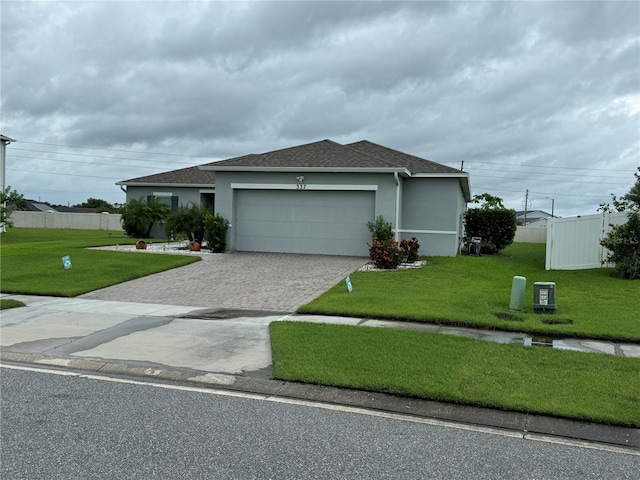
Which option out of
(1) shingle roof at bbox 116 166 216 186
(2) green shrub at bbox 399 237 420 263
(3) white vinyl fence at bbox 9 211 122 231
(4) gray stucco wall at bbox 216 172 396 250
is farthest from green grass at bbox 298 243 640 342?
(3) white vinyl fence at bbox 9 211 122 231

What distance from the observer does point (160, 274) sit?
1538cm

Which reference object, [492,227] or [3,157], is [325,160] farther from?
[3,157]

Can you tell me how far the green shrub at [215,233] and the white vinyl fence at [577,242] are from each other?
11195 mm

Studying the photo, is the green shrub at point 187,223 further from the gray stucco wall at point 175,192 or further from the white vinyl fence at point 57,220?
the white vinyl fence at point 57,220

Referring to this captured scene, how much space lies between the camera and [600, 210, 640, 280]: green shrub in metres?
14.4

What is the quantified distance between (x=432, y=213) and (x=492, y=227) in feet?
15.2

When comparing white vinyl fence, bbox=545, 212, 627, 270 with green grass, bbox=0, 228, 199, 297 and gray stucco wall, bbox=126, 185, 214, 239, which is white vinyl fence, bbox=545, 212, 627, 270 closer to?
green grass, bbox=0, 228, 199, 297

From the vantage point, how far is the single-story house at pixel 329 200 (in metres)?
19.2

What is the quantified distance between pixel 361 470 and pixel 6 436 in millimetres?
3044

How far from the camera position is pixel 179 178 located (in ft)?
101

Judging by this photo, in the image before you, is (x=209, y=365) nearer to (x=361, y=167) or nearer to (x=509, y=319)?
(x=509, y=319)

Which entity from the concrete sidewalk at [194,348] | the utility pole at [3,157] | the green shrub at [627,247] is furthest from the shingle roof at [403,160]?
the utility pole at [3,157]

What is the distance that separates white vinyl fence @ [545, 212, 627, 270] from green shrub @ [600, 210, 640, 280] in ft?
4.72

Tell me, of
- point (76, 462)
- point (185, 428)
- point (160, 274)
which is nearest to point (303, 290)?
point (160, 274)
